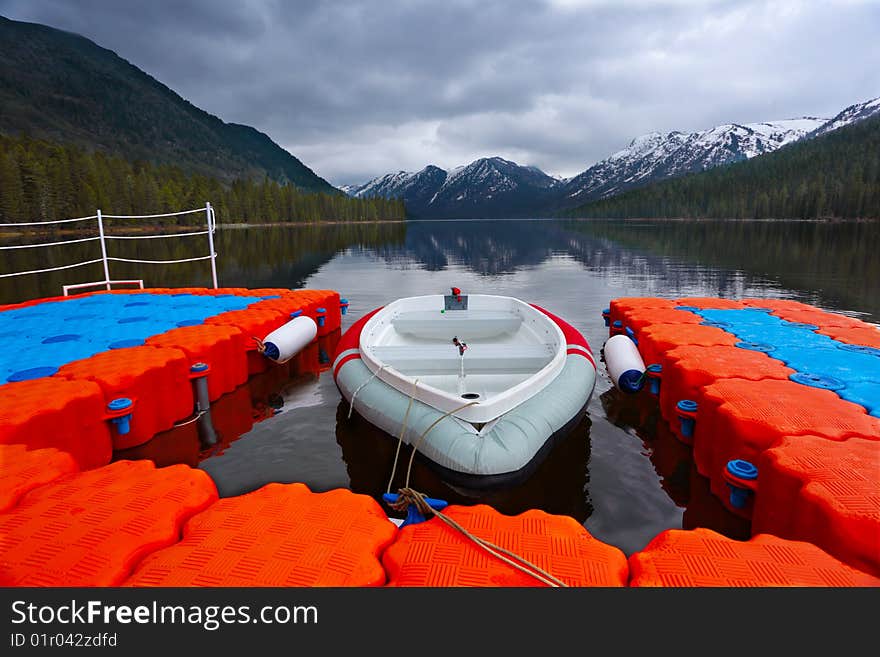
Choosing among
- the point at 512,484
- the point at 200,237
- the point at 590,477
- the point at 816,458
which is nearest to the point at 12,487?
the point at 512,484

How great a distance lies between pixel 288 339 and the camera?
998 cm

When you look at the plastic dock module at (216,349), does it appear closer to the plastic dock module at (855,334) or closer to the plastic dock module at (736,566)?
the plastic dock module at (736,566)

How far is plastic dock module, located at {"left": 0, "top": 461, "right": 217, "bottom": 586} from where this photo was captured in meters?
2.79

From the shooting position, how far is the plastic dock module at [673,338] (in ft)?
26.6

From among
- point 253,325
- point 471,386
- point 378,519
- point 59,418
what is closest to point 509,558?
point 378,519

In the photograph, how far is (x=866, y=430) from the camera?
462 centimetres

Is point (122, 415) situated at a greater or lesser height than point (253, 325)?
lesser

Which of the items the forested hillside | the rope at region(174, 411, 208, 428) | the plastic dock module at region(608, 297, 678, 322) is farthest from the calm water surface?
the forested hillside

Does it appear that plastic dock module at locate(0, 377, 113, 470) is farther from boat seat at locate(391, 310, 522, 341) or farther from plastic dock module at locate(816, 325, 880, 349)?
plastic dock module at locate(816, 325, 880, 349)

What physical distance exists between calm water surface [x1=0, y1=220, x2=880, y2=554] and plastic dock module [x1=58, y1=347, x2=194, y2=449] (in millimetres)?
1063

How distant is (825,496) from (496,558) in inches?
103

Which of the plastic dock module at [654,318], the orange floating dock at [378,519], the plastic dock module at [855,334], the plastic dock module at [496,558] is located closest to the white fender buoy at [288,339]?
the orange floating dock at [378,519]

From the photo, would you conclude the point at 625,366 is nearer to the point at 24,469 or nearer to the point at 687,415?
the point at 687,415
